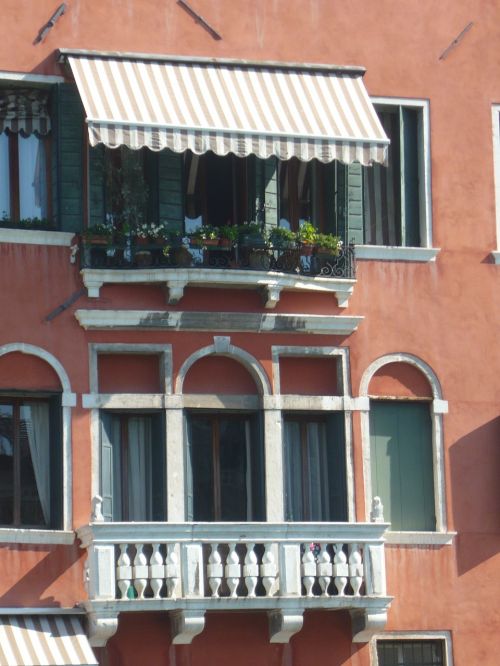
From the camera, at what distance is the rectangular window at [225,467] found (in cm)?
2588

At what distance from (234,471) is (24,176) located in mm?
4320

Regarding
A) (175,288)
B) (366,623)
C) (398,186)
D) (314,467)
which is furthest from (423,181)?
(366,623)

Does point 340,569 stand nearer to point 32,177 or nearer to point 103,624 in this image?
point 103,624

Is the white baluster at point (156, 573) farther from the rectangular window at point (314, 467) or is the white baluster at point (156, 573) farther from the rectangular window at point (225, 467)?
the rectangular window at point (314, 467)

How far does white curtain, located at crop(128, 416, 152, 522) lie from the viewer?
25641 mm

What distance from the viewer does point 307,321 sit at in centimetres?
2617

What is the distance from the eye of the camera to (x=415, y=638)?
84.9 ft

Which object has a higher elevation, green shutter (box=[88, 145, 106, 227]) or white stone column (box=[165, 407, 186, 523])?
green shutter (box=[88, 145, 106, 227])

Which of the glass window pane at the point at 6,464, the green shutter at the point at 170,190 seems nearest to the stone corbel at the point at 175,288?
the green shutter at the point at 170,190

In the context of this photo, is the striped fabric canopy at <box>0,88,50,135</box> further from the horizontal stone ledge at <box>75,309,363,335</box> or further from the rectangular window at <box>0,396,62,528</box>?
the rectangular window at <box>0,396,62,528</box>

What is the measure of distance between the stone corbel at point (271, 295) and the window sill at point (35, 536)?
3.62 m

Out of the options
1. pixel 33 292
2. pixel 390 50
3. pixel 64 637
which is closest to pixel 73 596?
pixel 64 637

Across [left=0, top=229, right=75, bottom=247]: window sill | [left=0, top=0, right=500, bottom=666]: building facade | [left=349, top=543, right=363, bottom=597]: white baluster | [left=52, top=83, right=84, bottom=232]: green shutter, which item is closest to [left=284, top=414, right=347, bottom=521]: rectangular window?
[left=0, top=0, right=500, bottom=666]: building facade

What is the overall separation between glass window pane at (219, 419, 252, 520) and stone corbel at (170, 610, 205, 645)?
5.64ft
